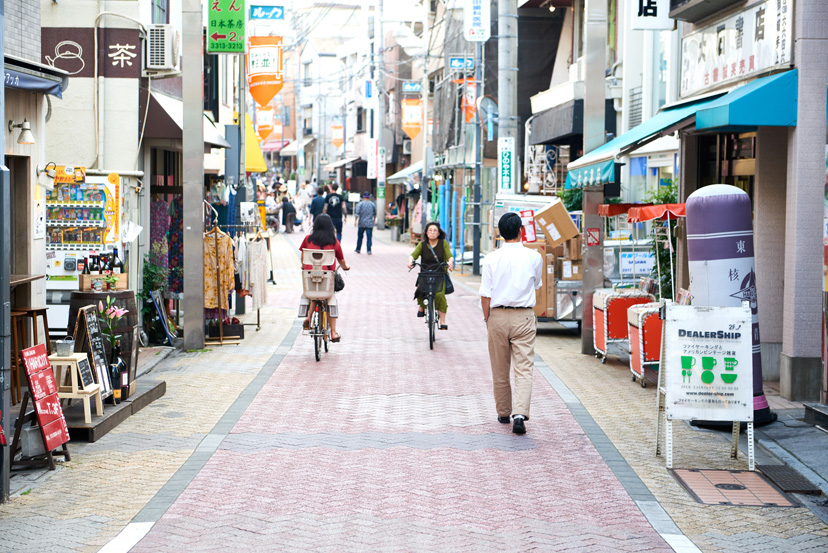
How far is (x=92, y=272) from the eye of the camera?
11242 mm

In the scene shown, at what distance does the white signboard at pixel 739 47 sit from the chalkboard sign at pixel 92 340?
7.30 meters

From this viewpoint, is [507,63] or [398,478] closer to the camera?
[398,478]

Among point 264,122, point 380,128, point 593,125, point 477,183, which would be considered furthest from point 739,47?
point 380,128

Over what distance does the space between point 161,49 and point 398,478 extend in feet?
28.9

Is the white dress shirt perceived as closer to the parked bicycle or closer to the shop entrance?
the shop entrance

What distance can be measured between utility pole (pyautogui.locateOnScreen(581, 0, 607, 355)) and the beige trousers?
515cm

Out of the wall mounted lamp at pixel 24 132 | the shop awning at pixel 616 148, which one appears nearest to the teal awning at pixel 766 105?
the shop awning at pixel 616 148

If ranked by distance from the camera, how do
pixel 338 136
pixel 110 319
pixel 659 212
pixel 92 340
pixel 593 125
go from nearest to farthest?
pixel 92 340, pixel 110 319, pixel 659 212, pixel 593 125, pixel 338 136

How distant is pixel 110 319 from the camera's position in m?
9.95

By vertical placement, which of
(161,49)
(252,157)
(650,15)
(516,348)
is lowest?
(516,348)

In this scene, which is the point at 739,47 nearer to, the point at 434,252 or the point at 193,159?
the point at 434,252

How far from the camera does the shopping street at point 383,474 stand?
6.31 meters

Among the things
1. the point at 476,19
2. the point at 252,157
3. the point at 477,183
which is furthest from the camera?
the point at 477,183

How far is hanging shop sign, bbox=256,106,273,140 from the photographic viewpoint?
124 ft
